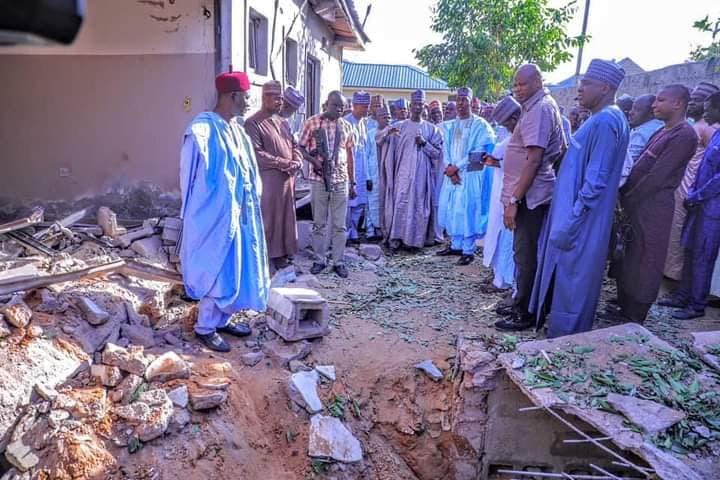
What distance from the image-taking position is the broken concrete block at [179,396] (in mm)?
2855

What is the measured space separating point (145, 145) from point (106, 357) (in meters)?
3.26

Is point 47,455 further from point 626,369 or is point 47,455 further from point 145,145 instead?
point 145,145

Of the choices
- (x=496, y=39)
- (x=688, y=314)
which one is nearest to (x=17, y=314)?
(x=688, y=314)

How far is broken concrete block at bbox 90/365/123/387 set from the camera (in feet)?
9.47

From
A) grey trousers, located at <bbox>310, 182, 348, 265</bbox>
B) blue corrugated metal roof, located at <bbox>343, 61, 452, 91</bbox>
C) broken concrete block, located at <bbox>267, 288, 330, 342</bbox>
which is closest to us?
broken concrete block, located at <bbox>267, 288, 330, 342</bbox>

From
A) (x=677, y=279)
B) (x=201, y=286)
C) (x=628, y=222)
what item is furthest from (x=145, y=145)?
(x=677, y=279)

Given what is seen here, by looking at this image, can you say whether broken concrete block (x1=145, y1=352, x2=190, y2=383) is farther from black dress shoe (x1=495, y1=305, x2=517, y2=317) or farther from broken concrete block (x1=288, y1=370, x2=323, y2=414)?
black dress shoe (x1=495, y1=305, x2=517, y2=317)

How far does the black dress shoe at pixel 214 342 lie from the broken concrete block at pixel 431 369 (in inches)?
54.8

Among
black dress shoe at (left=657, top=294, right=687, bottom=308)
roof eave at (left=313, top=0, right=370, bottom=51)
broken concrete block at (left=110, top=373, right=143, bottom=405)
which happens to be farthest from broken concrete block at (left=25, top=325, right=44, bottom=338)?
roof eave at (left=313, top=0, right=370, bottom=51)

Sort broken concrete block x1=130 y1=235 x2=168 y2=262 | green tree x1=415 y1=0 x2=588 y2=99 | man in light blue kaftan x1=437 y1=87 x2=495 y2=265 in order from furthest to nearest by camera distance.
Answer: green tree x1=415 y1=0 x2=588 y2=99 < man in light blue kaftan x1=437 y1=87 x2=495 y2=265 < broken concrete block x1=130 y1=235 x2=168 y2=262

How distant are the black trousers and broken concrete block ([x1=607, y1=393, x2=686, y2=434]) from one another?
137 cm

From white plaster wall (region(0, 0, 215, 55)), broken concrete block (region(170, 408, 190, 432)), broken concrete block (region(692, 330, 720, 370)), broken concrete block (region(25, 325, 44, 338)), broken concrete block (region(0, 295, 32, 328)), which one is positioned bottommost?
broken concrete block (region(170, 408, 190, 432))

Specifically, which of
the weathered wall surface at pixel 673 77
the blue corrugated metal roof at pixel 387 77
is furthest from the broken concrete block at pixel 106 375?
the blue corrugated metal roof at pixel 387 77

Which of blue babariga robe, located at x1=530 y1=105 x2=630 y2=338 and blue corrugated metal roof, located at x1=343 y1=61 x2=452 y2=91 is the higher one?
blue corrugated metal roof, located at x1=343 y1=61 x2=452 y2=91
